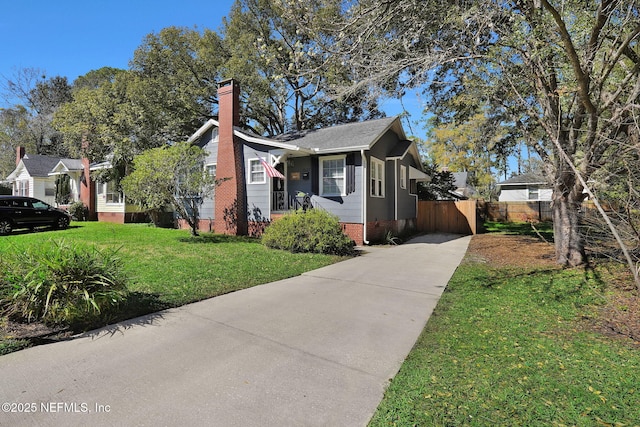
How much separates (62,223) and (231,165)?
888 cm

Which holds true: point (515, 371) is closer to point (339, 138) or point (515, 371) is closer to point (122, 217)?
point (339, 138)

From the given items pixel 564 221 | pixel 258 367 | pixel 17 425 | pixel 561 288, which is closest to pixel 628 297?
pixel 561 288

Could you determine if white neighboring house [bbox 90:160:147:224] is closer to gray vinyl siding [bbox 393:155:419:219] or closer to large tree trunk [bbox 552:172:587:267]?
gray vinyl siding [bbox 393:155:419:219]

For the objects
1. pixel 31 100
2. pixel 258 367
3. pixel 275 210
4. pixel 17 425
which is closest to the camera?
pixel 17 425

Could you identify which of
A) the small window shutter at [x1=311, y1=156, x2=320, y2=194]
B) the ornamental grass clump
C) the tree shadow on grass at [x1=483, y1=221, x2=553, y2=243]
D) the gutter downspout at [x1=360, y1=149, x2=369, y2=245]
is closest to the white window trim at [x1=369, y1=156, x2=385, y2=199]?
the gutter downspout at [x1=360, y1=149, x2=369, y2=245]

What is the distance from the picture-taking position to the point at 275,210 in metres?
13.6

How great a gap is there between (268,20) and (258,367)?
23.4 meters

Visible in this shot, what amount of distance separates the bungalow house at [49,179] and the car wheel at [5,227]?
350 inches

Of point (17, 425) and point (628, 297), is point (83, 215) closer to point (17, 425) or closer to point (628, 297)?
point (17, 425)

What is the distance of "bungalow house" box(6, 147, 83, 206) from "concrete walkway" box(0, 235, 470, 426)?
73.6 feet

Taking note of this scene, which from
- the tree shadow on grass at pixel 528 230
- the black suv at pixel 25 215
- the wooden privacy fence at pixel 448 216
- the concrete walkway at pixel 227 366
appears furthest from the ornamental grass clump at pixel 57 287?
the wooden privacy fence at pixel 448 216

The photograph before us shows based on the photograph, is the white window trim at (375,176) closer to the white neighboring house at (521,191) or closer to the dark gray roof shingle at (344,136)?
the dark gray roof shingle at (344,136)

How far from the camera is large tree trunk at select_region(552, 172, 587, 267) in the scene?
7.89 meters

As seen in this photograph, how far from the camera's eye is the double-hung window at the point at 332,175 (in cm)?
1257
